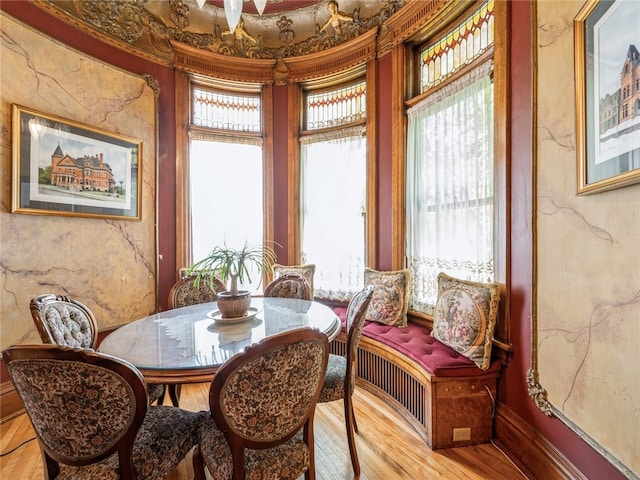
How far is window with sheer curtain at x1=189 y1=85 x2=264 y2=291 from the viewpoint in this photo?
11.6 feet

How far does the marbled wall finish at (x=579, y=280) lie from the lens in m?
1.10

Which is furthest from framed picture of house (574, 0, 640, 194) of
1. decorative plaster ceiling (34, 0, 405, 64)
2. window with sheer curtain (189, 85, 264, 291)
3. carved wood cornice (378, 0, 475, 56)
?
window with sheer curtain (189, 85, 264, 291)

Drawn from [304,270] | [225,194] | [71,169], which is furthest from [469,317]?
[71,169]

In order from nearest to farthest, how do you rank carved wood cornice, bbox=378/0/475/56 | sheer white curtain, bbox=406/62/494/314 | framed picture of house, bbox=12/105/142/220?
sheer white curtain, bbox=406/62/494/314
framed picture of house, bbox=12/105/142/220
carved wood cornice, bbox=378/0/475/56

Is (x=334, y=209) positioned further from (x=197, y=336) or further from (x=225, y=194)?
(x=197, y=336)

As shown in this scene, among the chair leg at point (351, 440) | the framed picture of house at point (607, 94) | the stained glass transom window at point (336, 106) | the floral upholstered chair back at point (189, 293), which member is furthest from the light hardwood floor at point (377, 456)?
the stained glass transom window at point (336, 106)

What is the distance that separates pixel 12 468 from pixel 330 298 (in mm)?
2621

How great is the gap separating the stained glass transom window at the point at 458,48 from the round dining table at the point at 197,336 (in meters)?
2.26

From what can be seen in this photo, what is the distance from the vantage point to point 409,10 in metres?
2.76

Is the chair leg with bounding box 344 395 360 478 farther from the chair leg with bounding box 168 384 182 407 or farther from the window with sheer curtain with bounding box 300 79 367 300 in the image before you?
the window with sheer curtain with bounding box 300 79 367 300

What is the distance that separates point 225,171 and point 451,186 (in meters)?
2.57

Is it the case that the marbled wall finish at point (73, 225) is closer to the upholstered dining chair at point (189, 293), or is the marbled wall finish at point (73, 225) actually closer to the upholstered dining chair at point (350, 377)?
the upholstered dining chair at point (189, 293)

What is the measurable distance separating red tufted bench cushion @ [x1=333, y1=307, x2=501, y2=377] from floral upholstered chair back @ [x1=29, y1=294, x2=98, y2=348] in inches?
77.0

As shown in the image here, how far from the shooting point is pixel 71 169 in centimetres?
257
